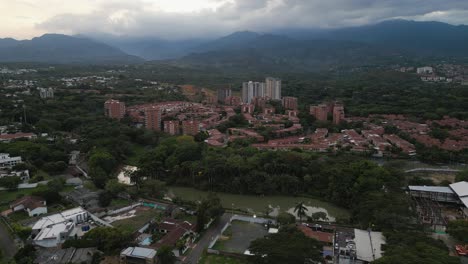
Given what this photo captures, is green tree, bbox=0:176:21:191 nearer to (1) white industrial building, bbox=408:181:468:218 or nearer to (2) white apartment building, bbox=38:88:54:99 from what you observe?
(1) white industrial building, bbox=408:181:468:218

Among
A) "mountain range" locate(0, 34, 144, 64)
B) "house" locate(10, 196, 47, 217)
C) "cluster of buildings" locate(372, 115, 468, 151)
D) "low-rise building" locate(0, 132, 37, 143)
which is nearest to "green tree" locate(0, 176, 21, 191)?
"house" locate(10, 196, 47, 217)

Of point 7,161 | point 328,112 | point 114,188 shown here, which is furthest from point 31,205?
point 328,112

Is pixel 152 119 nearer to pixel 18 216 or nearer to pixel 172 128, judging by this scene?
pixel 172 128

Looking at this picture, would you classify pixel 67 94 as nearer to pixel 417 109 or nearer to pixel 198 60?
pixel 417 109

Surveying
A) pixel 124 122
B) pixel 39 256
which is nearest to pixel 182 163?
pixel 39 256

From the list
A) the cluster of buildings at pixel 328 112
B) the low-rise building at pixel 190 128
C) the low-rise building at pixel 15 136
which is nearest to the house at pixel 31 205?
the low-rise building at pixel 15 136
